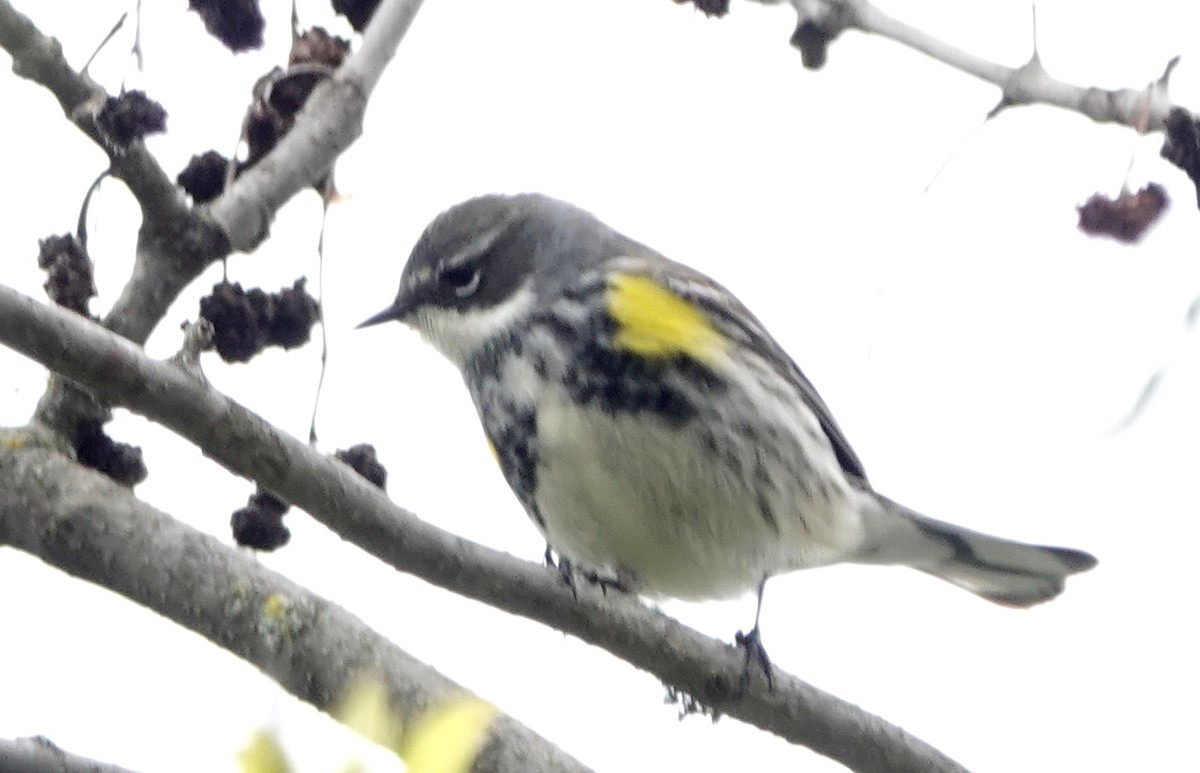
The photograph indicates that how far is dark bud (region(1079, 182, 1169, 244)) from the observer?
8.29ft

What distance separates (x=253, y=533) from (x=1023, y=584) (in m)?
2.87

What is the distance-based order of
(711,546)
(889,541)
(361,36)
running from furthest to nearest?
(889,541)
(711,546)
(361,36)

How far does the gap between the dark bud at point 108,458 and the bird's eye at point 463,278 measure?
148 centimetres

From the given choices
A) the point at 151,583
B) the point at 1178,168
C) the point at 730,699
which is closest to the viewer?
the point at 1178,168

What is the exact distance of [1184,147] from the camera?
220cm

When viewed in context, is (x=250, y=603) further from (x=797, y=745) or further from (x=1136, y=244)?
(x=1136, y=244)

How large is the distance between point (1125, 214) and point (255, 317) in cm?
139

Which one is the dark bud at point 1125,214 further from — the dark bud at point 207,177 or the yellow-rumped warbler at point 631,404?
the dark bud at point 207,177

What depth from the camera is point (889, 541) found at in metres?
4.54

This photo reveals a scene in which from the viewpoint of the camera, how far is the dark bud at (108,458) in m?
2.59

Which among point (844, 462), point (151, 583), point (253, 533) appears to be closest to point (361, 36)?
point (253, 533)

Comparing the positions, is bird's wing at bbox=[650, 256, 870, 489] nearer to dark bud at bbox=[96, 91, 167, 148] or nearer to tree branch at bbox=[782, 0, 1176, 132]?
tree branch at bbox=[782, 0, 1176, 132]

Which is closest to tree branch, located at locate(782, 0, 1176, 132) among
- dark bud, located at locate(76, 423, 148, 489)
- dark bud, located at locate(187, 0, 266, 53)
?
dark bud, located at locate(187, 0, 266, 53)

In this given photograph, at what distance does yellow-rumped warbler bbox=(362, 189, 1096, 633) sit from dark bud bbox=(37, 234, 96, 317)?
125 cm
